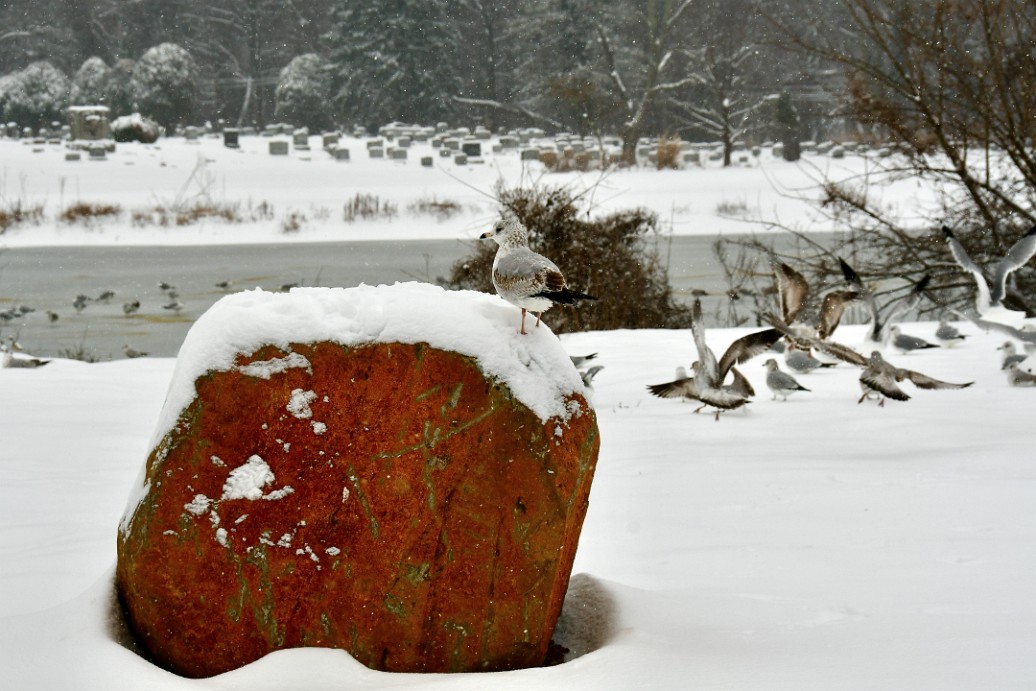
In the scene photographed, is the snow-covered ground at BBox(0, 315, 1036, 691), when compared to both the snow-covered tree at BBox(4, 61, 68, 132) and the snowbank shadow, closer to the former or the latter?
the snowbank shadow

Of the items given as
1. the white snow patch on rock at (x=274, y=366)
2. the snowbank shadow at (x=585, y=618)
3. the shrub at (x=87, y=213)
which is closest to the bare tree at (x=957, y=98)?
the snowbank shadow at (x=585, y=618)

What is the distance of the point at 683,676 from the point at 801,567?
43.4 inches

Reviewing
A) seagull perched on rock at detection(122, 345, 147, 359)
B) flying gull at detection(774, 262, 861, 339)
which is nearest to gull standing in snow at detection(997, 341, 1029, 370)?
flying gull at detection(774, 262, 861, 339)

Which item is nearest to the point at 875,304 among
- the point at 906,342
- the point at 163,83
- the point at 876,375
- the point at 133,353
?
the point at 876,375

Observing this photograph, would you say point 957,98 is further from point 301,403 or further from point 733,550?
point 301,403

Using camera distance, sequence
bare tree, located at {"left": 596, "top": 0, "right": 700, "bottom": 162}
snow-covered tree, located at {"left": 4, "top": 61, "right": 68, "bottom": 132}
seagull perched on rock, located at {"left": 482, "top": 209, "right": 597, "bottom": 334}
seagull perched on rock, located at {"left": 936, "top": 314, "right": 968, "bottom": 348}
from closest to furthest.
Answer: seagull perched on rock, located at {"left": 482, "top": 209, "right": 597, "bottom": 334}, seagull perched on rock, located at {"left": 936, "top": 314, "right": 968, "bottom": 348}, bare tree, located at {"left": 596, "top": 0, "right": 700, "bottom": 162}, snow-covered tree, located at {"left": 4, "top": 61, "right": 68, "bottom": 132}

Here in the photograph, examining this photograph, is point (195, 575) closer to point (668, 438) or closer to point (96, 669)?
point (96, 669)

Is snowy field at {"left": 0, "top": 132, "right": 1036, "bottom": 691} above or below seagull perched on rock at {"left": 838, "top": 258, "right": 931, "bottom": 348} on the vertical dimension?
below

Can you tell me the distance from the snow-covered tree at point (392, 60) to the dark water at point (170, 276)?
23.8m

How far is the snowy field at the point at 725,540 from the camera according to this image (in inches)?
132

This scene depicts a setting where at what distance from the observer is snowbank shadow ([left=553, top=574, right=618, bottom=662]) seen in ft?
12.4

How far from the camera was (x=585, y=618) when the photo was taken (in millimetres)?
3939

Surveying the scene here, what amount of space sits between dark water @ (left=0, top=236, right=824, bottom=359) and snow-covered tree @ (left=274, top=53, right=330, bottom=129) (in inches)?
986

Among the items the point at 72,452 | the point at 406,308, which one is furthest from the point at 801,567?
the point at 72,452
